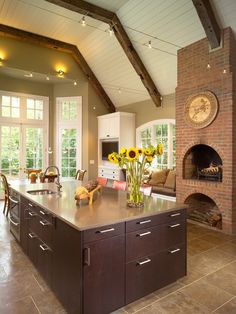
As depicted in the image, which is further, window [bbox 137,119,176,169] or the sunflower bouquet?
window [bbox 137,119,176,169]

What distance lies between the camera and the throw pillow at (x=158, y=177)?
5.93 m

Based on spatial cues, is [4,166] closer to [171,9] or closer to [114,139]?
[114,139]

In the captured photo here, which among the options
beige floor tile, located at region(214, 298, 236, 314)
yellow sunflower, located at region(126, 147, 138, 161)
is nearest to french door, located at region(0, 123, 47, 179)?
yellow sunflower, located at region(126, 147, 138, 161)

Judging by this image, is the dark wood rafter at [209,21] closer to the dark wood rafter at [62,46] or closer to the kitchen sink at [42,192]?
the kitchen sink at [42,192]

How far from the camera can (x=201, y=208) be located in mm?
5023

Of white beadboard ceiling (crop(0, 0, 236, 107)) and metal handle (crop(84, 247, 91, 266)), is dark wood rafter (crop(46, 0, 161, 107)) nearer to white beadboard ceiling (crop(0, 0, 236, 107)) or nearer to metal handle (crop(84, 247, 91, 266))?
white beadboard ceiling (crop(0, 0, 236, 107))

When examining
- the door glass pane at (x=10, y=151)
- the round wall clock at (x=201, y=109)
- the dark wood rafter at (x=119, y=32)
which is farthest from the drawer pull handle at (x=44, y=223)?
the door glass pane at (x=10, y=151)

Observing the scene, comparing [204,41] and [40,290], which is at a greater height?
[204,41]

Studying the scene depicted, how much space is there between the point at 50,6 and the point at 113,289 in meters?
5.33

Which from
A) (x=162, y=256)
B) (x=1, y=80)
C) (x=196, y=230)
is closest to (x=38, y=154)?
(x=1, y=80)

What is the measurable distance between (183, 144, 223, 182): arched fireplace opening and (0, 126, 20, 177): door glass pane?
5.18 m

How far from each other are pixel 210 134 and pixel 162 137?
7.08 feet

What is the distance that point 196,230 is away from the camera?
14.0ft

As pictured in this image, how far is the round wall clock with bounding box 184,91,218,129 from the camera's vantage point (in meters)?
4.25
